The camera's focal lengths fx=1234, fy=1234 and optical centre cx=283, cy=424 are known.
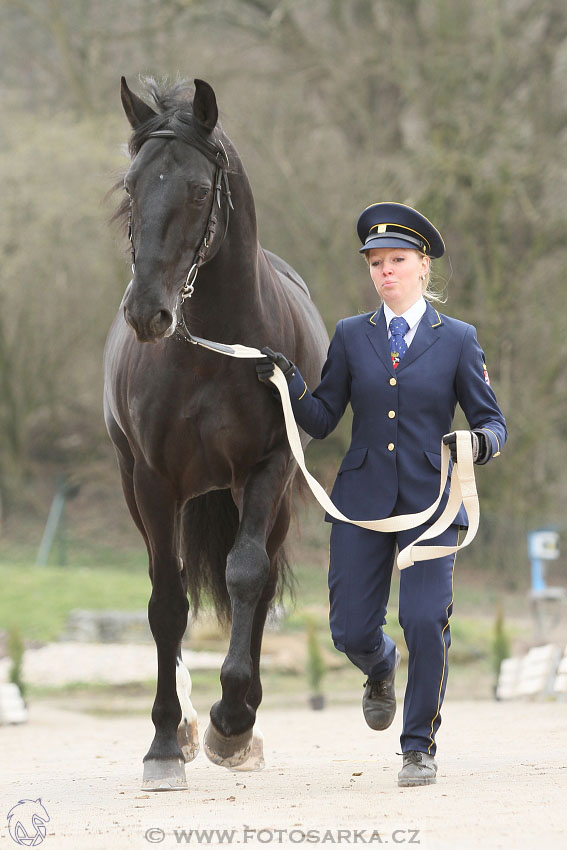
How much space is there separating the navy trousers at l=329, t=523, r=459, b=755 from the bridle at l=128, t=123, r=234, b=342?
3.38 ft

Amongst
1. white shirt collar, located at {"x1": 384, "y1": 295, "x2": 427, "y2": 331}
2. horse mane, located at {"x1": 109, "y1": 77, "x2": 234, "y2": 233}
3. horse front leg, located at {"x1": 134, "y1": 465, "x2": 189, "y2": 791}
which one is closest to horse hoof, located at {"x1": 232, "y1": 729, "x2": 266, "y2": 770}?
horse front leg, located at {"x1": 134, "y1": 465, "x2": 189, "y2": 791}

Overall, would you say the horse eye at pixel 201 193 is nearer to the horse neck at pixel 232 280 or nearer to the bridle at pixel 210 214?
the bridle at pixel 210 214

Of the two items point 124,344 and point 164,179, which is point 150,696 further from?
point 164,179

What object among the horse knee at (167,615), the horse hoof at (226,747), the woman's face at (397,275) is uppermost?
the woman's face at (397,275)

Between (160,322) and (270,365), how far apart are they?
711 mm

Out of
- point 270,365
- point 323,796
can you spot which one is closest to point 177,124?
point 270,365

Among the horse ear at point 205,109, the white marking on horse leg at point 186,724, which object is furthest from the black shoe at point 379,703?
the horse ear at point 205,109

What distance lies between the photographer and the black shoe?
4.99 meters

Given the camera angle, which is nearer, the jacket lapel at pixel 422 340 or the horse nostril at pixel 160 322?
the horse nostril at pixel 160 322

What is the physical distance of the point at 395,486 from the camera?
461cm

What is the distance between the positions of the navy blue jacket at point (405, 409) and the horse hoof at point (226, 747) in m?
0.93

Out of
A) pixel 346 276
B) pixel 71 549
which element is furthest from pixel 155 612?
pixel 71 549

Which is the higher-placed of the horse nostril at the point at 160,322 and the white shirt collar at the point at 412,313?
the white shirt collar at the point at 412,313

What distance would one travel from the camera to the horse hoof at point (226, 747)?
4738mm
